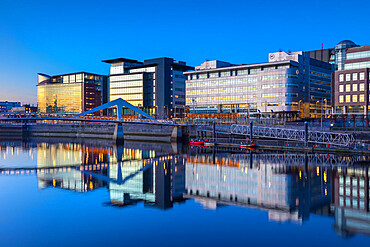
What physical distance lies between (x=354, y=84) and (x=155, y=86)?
98.7 meters

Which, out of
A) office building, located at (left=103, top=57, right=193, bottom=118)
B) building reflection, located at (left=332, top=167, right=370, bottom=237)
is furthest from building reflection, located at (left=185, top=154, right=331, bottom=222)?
office building, located at (left=103, top=57, right=193, bottom=118)

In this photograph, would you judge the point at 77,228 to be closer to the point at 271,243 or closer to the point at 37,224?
the point at 37,224

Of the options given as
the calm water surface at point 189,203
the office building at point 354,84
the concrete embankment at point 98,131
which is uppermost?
the office building at point 354,84

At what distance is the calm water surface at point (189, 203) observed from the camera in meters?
23.7

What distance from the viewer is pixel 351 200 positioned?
105 ft

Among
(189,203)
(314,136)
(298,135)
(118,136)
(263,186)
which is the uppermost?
(298,135)

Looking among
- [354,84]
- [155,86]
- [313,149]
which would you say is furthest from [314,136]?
[155,86]

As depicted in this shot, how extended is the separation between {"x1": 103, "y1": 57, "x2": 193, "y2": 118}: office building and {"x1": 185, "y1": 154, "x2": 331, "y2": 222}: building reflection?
121 meters

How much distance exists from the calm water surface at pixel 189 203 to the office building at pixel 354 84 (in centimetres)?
4753

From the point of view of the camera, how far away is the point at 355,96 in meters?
97.6

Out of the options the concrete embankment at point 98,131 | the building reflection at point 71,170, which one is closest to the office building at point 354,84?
the concrete embankment at point 98,131

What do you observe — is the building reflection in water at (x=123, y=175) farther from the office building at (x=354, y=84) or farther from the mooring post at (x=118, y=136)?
the office building at (x=354, y=84)

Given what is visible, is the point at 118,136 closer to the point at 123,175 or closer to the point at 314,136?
the point at 314,136

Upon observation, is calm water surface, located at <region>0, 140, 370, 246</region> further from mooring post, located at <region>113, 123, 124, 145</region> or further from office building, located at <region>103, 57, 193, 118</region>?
office building, located at <region>103, 57, 193, 118</region>
